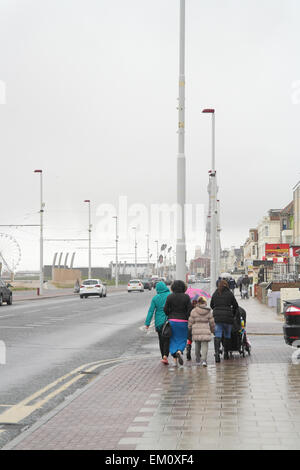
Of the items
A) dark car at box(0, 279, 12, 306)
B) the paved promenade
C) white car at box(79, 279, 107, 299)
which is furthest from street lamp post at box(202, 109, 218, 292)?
the paved promenade

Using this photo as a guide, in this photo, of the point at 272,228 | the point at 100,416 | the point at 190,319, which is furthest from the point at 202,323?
the point at 272,228

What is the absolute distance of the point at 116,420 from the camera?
7.62 m

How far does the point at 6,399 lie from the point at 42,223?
55.0 m

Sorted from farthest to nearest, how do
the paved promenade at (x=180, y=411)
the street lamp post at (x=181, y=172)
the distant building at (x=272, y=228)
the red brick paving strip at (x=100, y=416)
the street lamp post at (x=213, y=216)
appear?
the distant building at (x=272, y=228) → the street lamp post at (x=213, y=216) → the street lamp post at (x=181, y=172) → the red brick paving strip at (x=100, y=416) → the paved promenade at (x=180, y=411)

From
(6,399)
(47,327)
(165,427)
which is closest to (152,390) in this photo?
(6,399)

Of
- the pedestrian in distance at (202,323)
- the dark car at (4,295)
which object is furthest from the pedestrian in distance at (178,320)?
the dark car at (4,295)

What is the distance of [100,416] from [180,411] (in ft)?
2.98

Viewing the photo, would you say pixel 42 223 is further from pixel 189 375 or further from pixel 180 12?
pixel 189 375

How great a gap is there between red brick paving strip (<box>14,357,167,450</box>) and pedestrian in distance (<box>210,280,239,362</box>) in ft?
5.85

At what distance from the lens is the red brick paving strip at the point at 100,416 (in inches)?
260

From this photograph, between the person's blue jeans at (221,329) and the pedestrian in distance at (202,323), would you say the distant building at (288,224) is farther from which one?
the pedestrian in distance at (202,323)

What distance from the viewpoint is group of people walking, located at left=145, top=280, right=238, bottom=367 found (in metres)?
12.3

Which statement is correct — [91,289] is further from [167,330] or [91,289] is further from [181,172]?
[167,330]

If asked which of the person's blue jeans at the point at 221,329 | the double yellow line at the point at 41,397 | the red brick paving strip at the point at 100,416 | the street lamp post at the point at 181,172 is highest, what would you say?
the street lamp post at the point at 181,172
